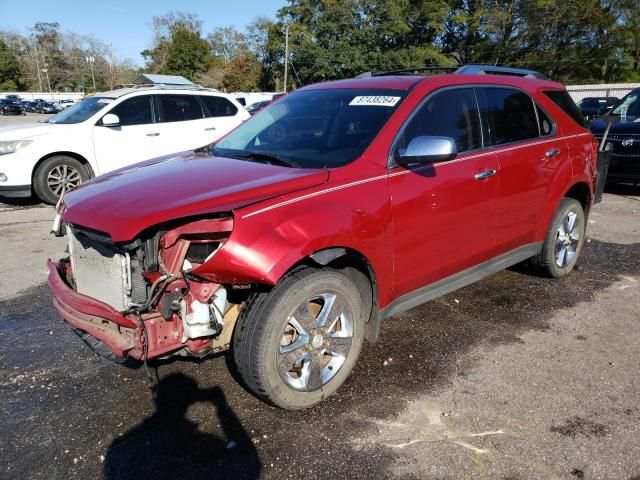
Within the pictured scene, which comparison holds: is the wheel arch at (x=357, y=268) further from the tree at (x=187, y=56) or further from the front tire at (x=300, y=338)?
the tree at (x=187, y=56)

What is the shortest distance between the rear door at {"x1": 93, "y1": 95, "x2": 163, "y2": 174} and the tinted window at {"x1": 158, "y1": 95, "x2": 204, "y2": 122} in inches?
8.8

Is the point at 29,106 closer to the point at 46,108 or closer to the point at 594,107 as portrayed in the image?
the point at 46,108

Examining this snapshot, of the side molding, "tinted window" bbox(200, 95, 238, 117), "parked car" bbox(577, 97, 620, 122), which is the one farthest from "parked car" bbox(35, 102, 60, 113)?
the side molding

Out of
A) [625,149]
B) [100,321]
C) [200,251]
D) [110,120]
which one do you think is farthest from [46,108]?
[200,251]

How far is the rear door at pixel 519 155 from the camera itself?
3891 mm

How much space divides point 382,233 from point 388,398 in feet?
3.20

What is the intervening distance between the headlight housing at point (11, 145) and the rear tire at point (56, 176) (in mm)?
380

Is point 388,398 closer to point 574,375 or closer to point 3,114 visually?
point 574,375

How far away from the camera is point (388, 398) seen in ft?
10.0

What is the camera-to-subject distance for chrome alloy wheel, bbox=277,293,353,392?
279 centimetres

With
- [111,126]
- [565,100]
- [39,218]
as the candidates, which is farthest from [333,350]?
[111,126]

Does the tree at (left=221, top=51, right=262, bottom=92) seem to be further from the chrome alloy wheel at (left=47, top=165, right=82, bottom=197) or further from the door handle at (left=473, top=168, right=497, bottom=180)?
the door handle at (left=473, top=168, right=497, bottom=180)

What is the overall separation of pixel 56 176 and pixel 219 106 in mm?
3174

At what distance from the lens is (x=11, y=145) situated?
309 inches
